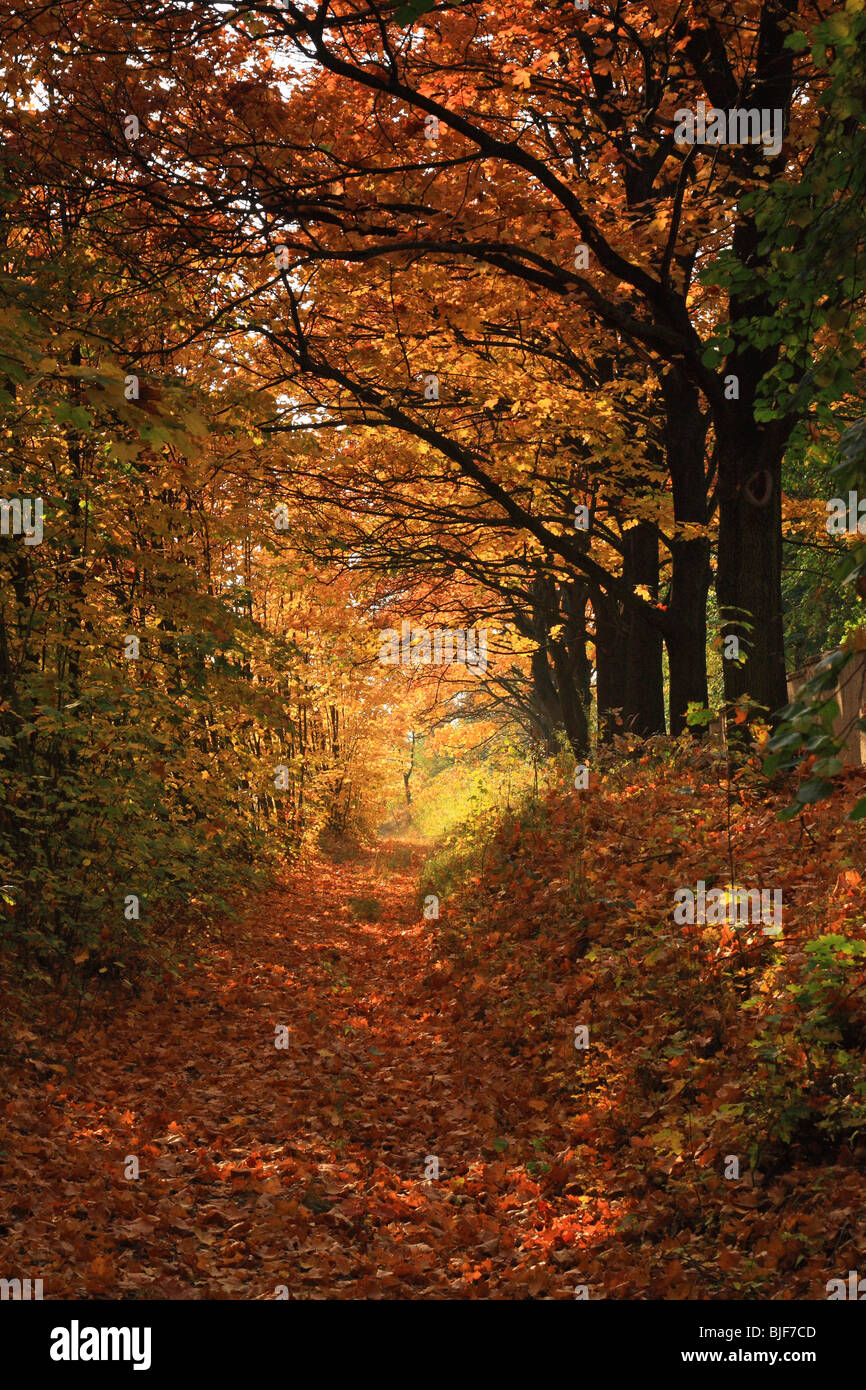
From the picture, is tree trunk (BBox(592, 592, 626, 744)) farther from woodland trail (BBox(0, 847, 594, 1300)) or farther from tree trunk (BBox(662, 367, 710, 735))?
woodland trail (BBox(0, 847, 594, 1300))

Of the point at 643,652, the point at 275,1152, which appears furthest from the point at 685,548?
the point at 275,1152

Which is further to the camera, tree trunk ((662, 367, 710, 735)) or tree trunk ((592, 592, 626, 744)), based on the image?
tree trunk ((592, 592, 626, 744))

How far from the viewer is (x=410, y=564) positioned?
51.4ft

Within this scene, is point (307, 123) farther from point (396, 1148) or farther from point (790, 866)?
point (396, 1148)

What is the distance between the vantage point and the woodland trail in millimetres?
4992

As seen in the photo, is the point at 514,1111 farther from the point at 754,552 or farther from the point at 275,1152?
the point at 754,552

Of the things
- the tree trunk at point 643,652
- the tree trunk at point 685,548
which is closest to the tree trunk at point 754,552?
the tree trunk at point 685,548

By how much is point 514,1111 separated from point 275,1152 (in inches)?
63.2

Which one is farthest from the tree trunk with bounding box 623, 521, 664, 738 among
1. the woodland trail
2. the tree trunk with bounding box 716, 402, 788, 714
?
the woodland trail

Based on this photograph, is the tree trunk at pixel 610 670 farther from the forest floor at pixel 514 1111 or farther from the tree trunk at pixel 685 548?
Answer: the forest floor at pixel 514 1111

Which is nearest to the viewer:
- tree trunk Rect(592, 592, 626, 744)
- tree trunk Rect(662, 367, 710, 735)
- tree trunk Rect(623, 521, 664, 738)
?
tree trunk Rect(662, 367, 710, 735)

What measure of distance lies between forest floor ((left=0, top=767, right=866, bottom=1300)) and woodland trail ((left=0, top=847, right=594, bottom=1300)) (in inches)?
0.8

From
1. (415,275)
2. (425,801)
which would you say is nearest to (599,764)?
(415,275)

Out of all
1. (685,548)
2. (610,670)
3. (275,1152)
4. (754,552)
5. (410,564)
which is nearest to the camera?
(275,1152)
